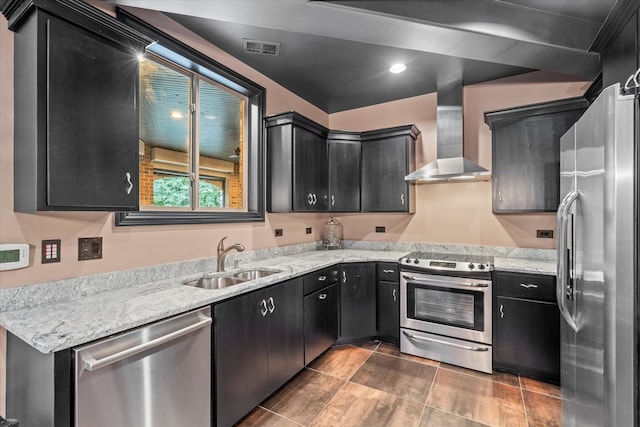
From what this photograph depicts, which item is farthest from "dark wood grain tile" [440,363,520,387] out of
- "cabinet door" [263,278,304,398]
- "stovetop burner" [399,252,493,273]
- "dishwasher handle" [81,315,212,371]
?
"dishwasher handle" [81,315,212,371]

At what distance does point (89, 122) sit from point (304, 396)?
90.3 inches

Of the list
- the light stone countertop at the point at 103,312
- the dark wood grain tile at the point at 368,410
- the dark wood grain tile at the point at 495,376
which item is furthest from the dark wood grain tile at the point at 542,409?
the light stone countertop at the point at 103,312

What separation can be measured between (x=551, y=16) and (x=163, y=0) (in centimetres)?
252

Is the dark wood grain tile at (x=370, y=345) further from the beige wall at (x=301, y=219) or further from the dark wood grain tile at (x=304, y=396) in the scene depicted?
the beige wall at (x=301, y=219)

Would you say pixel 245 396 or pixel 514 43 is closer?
pixel 245 396

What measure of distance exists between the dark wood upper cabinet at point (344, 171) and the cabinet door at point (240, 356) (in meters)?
1.88

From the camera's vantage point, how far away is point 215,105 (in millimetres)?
2834

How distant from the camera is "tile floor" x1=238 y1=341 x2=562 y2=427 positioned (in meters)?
2.02

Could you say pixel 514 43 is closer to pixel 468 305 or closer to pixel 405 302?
pixel 468 305

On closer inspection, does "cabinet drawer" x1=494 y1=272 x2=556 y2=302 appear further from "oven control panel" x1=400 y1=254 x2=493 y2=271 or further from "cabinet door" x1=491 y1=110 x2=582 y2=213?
"cabinet door" x1=491 y1=110 x2=582 y2=213

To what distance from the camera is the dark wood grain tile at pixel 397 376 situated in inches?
92.3

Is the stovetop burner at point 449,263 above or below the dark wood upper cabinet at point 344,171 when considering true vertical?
below

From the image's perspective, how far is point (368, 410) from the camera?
83.4 inches

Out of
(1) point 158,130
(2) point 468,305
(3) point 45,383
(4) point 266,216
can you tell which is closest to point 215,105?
(1) point 158,130
